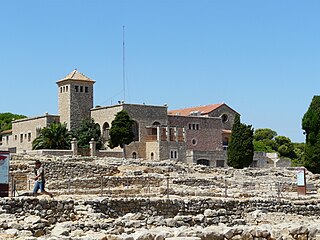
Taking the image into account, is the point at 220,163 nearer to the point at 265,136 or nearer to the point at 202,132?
the point at 202,132

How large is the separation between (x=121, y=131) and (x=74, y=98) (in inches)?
327

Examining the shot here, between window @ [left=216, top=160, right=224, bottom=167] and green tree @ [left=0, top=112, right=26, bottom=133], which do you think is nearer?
window @ [left=216, top=160, right=224, bottom=167]

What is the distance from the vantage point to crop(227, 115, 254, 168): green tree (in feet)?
173

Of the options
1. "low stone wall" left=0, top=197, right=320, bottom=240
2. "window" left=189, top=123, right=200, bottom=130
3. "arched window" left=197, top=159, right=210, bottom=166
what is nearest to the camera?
"low stone wall" left=0, top=197, right=320, bottom=240

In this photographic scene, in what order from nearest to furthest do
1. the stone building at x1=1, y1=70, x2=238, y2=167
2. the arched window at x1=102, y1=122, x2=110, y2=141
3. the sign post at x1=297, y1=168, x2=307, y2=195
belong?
the sign post at x1=297, y1=168, x2=307, y2=195 < the stone building at x1=1, y1=70, x2=238, y2=167 < the arched window at x1=102, y1=122, x2=110, y2=141

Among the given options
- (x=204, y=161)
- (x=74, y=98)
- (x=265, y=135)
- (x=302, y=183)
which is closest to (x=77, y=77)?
(x=74, y=98)

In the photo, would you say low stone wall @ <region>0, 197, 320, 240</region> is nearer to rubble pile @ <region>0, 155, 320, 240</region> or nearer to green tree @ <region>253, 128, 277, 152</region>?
rubble pile @ <region>0, 155, 320, 240</region>

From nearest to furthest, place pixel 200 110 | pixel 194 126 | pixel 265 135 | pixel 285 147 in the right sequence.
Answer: pixel 194 126 < pixel 200 110 < pixel 285 147 < pixel 265 135

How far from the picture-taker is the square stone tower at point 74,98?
60219 mm

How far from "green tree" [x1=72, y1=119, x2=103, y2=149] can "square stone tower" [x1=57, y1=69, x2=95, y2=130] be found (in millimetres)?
1493

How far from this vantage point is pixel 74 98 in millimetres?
60469

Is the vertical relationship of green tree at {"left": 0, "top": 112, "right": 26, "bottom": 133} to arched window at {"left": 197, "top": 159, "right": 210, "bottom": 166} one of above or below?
above

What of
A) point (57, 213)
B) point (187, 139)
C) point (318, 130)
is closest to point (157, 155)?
point (187, 139)

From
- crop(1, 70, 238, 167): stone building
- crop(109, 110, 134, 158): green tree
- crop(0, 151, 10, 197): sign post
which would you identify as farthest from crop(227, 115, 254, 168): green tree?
crop(0, 151, 10, 197): sign post
